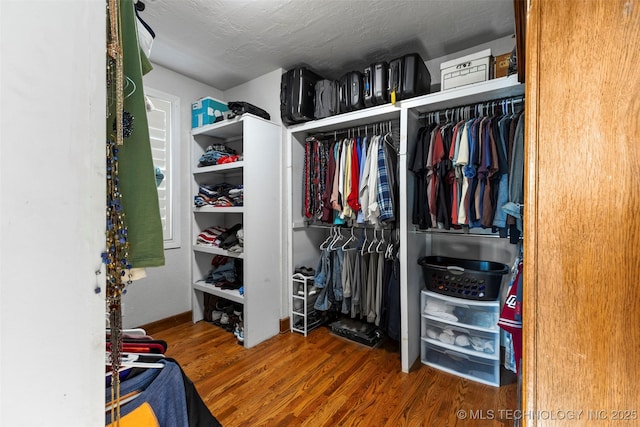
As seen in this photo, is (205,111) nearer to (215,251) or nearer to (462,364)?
(215,251)

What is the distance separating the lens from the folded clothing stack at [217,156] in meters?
2.48

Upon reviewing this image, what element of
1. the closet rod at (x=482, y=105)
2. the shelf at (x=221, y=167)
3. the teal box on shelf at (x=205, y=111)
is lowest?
the shelf at (x=221, y=167)

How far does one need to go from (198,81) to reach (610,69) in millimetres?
3133

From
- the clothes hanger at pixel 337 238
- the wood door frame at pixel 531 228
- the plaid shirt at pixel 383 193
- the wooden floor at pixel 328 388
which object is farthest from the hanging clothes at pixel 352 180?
the wood door frame at pixel 531 228

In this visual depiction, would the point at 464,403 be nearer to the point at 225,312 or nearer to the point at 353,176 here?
the point at 353,176

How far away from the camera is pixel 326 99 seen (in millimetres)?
2287

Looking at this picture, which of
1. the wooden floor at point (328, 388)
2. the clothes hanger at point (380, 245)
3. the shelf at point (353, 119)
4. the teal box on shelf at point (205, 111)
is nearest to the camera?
the wooden floor at point (328, 388)

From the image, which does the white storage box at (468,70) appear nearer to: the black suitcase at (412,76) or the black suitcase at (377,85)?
the black suitcase at (412,76)

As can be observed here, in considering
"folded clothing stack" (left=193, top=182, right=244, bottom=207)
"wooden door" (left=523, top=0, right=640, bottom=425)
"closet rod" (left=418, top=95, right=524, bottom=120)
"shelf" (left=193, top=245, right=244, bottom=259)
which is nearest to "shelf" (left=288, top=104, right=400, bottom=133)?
"closet rod" (left=418, top=95, right=524, bottom=120)

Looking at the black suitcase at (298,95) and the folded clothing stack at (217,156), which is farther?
the folded clothing stack at (217,156)

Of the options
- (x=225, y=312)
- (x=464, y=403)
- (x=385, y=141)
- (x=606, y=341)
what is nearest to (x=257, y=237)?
(x=225, y=312)

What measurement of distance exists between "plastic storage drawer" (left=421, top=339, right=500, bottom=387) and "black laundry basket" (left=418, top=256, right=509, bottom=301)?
1.38 ft

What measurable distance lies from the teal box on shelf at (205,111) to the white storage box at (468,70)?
1.97 meters

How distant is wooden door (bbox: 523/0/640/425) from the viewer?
0.48 metres
